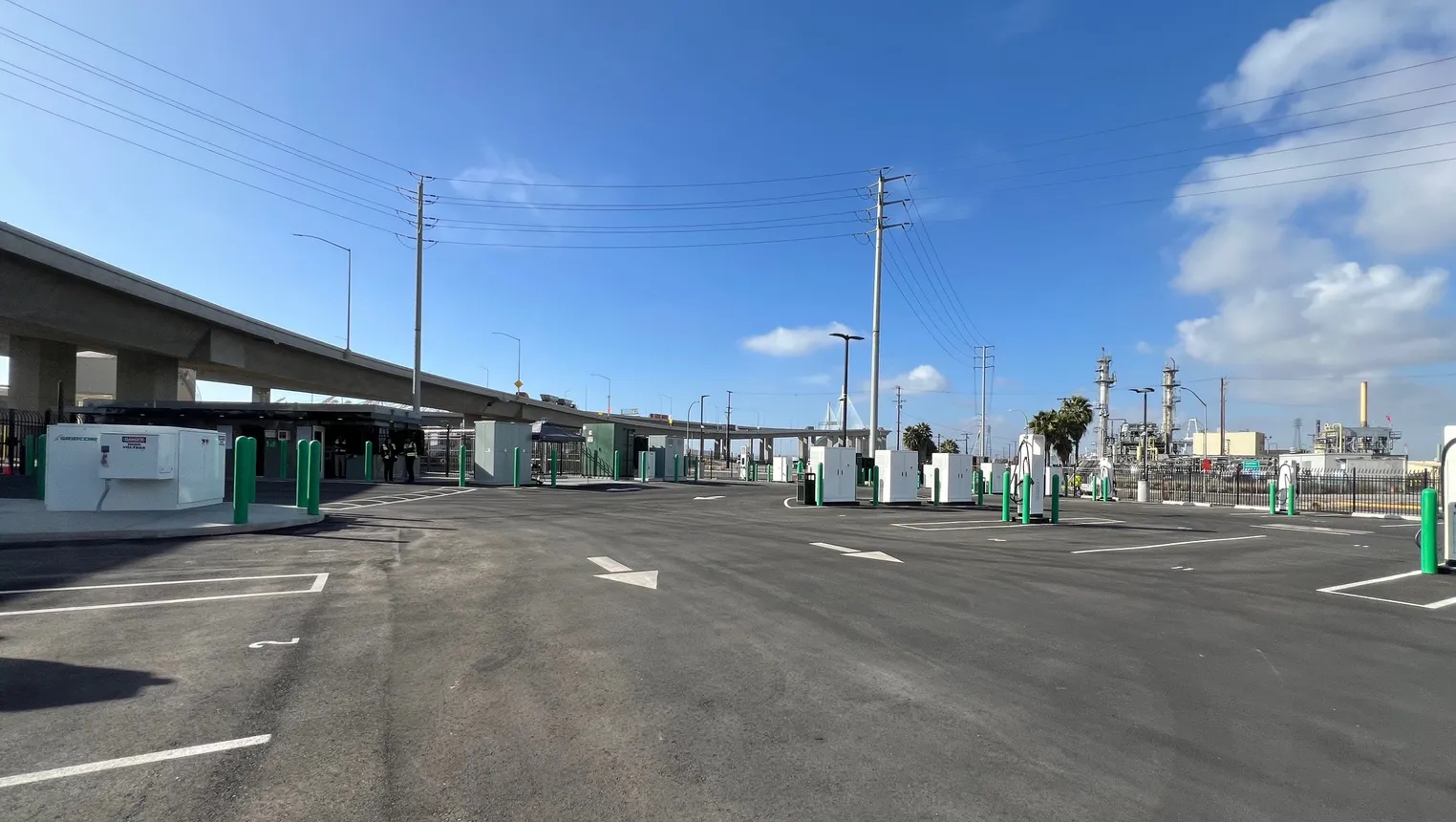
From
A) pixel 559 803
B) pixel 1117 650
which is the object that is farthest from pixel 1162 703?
pixel 559 803

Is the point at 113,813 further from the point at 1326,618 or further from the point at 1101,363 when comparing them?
the point at 1101,363

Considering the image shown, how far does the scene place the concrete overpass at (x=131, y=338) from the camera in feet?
93.8

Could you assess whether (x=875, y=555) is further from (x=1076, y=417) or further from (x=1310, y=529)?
(x=1076, y=417)

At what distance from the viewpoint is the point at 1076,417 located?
6097 centimetres

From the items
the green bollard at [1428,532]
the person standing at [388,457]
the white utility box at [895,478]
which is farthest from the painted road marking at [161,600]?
the person standing at [388,457]

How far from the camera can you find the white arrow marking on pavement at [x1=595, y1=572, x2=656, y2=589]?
9.12 meters

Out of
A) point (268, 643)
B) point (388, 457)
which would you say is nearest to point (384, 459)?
point (388, 457)

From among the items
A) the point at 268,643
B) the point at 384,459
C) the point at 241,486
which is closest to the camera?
the point at 268,643

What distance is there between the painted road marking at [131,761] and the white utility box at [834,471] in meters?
21.7

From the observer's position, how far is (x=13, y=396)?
39.0 metres

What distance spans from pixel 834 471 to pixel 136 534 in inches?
738

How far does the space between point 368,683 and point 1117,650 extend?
5.94m

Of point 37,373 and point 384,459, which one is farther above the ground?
point 37,373

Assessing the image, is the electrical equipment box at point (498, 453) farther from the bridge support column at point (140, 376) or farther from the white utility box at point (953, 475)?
the white utility box at point (953, 475)
